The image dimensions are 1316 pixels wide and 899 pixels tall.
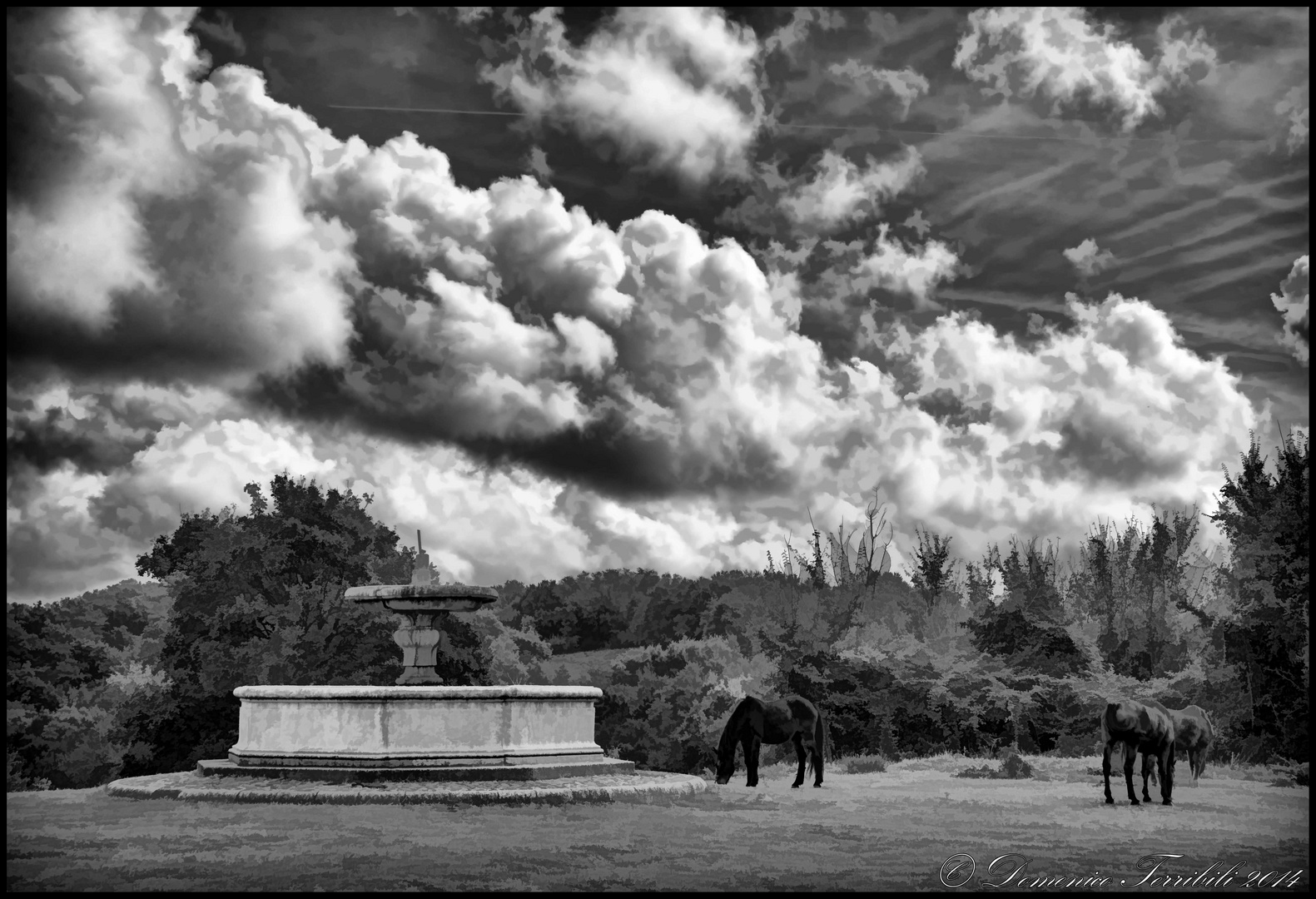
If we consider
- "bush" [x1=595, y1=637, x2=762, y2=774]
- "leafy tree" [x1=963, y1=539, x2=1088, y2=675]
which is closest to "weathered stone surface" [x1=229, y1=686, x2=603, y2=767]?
"bush" [x1=595, y1=637, x2=762, y2=774]

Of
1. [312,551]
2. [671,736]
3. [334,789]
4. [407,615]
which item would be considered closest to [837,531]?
[671,736]

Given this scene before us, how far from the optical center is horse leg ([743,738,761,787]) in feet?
47.3

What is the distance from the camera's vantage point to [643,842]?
9453 millimetres

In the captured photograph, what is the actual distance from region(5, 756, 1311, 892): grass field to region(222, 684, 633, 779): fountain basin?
1581 mm

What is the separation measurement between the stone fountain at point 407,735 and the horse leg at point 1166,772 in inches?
235

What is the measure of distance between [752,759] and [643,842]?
5234 millimetres

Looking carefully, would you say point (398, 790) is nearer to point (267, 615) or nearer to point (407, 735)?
point (407, 735)

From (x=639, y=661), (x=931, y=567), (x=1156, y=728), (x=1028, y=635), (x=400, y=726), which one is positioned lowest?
(x=400, y=726)

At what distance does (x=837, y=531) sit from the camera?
45844 millimetres

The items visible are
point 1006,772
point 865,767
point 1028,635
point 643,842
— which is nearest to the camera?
point 643,842

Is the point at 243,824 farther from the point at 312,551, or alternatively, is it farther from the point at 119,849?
the point at 312,551

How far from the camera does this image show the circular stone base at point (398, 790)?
38.9ft

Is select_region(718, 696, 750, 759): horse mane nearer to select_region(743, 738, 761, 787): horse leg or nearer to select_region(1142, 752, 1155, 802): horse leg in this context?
select_region(743, 738, 761, 787): horse leg

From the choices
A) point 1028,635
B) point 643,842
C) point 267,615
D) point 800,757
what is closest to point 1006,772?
point 800,757
